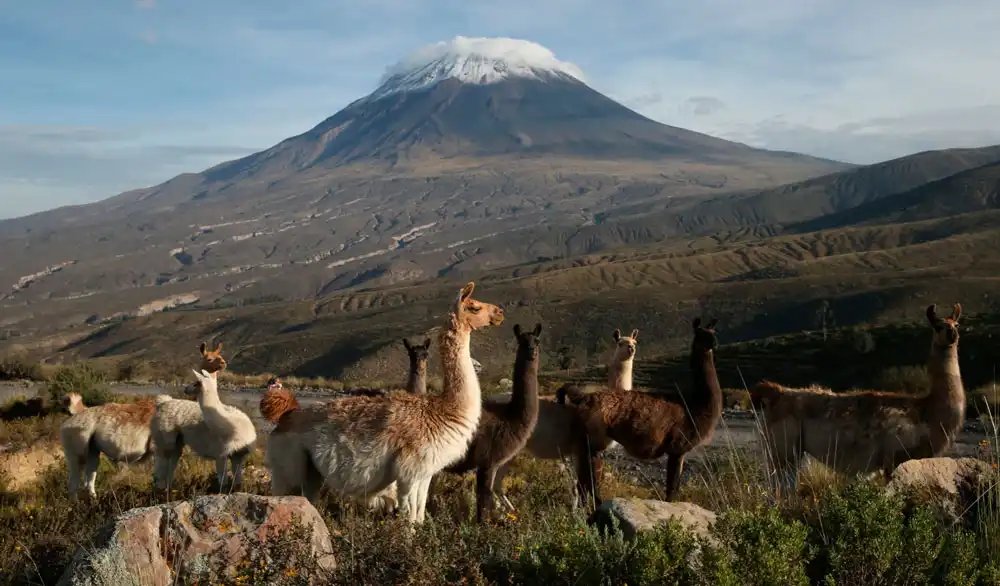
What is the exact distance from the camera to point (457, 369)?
24.0 ft

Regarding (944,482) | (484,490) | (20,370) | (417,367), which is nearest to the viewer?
(944,482)

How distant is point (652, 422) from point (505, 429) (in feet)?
5.83

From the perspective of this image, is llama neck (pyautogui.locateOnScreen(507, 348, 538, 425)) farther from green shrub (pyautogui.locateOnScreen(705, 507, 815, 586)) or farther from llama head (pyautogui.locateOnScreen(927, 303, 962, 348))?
llama head (pyautogui.locateOnScreen(927, 303, 962, 348))

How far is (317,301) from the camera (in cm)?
15150

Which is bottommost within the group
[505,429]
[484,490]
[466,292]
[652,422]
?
[484,490]

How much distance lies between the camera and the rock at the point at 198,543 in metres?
4.65

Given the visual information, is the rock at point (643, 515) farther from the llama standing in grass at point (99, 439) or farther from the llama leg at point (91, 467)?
the llama leg at point (91, 467)

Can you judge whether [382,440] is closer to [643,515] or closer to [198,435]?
[643,515]

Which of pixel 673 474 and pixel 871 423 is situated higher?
pixel 871 423

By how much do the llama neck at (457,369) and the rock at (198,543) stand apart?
6.87 feet

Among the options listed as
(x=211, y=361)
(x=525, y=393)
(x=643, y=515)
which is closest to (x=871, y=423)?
(x=525, y=393)

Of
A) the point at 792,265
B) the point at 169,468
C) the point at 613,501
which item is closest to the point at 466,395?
the point at 613,501

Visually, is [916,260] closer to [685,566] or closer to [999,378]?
[999,378]

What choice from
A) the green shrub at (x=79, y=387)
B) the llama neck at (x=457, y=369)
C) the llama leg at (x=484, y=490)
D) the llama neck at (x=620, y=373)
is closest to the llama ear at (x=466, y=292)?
the llama neck at (x=457, y=369)
